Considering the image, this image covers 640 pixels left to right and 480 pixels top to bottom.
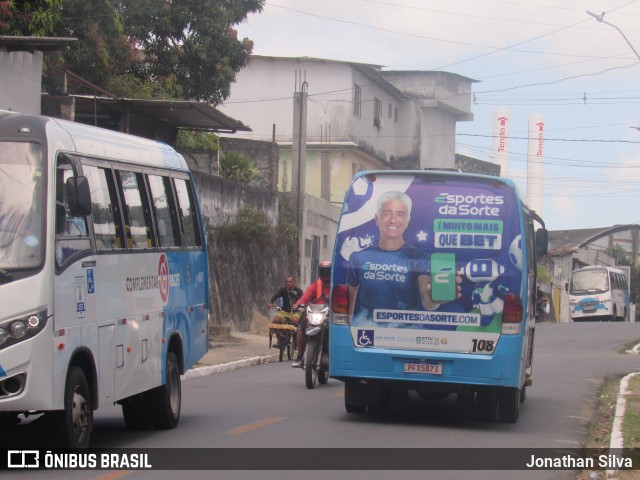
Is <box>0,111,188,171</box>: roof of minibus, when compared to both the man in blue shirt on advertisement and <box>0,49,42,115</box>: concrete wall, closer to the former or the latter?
the man in blue shirt on advertisement

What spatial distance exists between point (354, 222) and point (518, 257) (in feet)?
6.46

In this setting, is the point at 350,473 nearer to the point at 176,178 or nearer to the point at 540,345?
the point at 176,178

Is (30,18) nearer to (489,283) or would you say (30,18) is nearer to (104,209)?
(104,209)

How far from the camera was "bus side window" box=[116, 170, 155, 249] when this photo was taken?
1072cm

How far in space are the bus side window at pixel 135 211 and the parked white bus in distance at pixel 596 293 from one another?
1914 inches

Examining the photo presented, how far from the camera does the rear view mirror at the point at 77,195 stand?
8703 millimetres

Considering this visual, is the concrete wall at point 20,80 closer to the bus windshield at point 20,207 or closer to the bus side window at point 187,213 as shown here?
the bus side window at point 187,213

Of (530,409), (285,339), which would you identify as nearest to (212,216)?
(285,339)

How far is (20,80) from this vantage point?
19719 millimetres

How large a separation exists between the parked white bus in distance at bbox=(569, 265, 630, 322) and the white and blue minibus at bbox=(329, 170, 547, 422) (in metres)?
46.6

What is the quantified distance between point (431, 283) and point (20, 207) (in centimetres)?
524

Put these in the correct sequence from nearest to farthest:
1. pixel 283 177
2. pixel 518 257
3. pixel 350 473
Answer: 1. pixel 350 473
2. pixel 518 257
3. pixel 283 177

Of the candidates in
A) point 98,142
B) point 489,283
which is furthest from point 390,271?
point 98,142

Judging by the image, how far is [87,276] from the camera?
935 cm
